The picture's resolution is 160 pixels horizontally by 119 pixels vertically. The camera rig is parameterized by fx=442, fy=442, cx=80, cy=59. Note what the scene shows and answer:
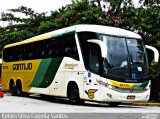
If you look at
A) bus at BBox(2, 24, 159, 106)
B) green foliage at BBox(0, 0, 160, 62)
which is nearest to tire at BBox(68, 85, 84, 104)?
bus at BBox(2, 24, 159, 106)

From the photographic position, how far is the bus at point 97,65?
1697cm

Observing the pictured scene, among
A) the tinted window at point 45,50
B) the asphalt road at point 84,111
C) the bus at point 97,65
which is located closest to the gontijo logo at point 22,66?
the tinted window at point 45,50

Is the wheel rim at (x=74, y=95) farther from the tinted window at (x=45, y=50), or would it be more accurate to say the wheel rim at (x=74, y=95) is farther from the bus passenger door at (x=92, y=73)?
the tinted window at (x=45, y=50)

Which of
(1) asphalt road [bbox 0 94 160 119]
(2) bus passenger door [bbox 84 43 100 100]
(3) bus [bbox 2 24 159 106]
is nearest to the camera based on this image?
(1) asphalt road [bbox 0 94 160 119]

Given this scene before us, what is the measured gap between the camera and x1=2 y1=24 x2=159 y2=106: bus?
16969 millimetres

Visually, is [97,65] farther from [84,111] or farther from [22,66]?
[22,66]

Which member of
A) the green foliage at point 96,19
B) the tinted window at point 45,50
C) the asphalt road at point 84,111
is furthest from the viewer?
the green foliage at point 96,19

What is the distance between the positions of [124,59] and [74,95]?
2741 millimetres

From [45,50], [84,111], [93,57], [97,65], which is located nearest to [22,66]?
[45,50]

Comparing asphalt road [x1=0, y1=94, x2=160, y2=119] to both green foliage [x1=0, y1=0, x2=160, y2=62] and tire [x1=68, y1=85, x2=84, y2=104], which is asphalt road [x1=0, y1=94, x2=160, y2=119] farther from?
green foliage [x1=0, y1=0, x2=160, y2=62]

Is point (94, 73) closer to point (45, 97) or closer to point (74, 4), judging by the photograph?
point (45, 97)

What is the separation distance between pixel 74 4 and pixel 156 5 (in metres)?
5.83

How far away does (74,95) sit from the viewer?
18484mm

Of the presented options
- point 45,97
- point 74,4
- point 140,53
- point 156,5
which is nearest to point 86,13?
point 74,4
